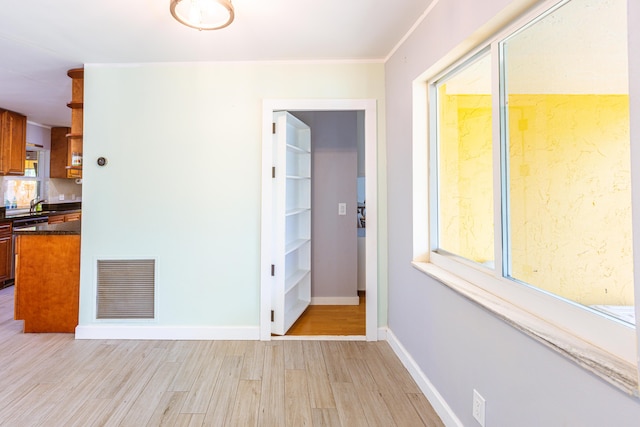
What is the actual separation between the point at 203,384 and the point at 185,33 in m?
2.33

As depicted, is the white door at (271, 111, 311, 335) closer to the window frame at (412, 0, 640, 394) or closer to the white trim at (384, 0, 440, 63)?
the white trim at (384, 0, 440, 63)

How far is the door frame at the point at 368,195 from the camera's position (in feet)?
8.70

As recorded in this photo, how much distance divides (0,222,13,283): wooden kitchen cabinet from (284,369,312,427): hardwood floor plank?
4.24m

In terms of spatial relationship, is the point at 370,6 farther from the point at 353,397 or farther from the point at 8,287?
the point at 8,287

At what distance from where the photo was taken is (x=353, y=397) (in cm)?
191

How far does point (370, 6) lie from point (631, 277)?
181 cm

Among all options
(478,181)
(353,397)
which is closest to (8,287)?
(353,397)

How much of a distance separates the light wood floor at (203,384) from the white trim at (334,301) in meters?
0.99

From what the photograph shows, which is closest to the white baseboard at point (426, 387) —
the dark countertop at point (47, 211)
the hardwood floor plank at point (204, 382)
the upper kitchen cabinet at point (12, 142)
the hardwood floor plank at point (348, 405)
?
the hardwood floor plank at point (348, 405)

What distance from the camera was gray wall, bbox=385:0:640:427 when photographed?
929mm

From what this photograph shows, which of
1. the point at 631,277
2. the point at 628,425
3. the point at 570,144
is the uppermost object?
the point at 570,144

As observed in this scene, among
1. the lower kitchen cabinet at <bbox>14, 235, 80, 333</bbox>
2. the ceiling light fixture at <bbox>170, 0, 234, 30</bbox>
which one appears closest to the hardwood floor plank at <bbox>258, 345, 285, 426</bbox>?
the lower kitchen cabinet at <bbox>14, 235, 80, 333</bbox>

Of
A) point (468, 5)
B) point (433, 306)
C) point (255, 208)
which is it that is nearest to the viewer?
point (468, 5)

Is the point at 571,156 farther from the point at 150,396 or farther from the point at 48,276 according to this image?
the point at 48,276
